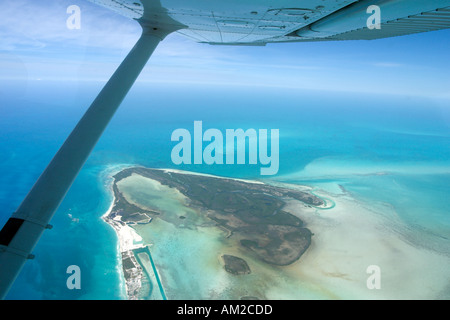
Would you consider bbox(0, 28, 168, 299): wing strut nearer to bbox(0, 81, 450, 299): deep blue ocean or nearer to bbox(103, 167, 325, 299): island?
bbox(103, 167, 325, 299): island

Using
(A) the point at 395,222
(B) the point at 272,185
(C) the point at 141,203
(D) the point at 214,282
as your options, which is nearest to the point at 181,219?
(C) the point at 141,203

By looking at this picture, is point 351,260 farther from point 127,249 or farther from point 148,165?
point 148,165

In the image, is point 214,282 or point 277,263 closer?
point 214,282

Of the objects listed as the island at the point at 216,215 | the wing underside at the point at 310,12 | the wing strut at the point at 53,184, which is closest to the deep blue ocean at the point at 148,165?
the island at the point at 216,215

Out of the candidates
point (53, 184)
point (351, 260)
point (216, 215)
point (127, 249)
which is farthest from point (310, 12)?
point (216, 215)

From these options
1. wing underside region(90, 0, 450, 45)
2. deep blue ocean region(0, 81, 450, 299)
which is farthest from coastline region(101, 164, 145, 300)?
wing underside region(90, 0, 450, 45)
